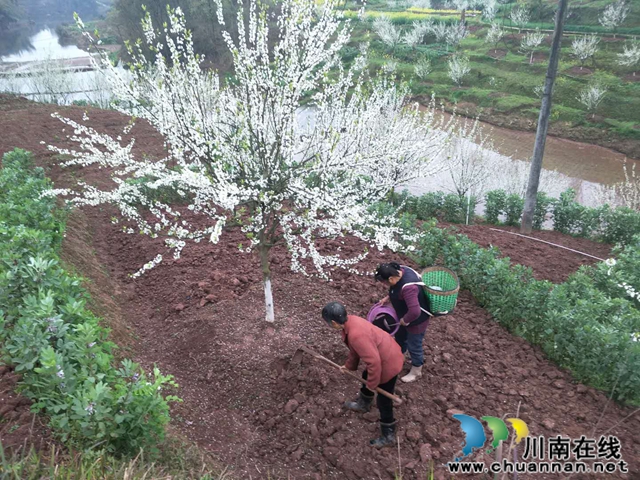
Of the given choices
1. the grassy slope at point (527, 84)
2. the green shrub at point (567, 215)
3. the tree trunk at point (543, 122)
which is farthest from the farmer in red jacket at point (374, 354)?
the grassy slope at point (527, 84)

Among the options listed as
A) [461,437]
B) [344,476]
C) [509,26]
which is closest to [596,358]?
[461,437]

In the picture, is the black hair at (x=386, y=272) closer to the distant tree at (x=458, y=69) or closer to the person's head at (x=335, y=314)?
the person's head at (x=335, y=314)

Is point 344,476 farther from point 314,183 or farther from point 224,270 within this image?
point 224,270

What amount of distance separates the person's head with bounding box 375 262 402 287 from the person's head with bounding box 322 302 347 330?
24.4 inches

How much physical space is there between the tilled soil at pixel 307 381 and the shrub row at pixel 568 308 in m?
0.20

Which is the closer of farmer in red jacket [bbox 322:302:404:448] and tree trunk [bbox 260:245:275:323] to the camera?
A: farmer in red jacket [bbox 322:302:404:448]

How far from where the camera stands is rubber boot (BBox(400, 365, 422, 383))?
13.3 ft

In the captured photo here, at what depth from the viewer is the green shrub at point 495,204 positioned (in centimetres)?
976

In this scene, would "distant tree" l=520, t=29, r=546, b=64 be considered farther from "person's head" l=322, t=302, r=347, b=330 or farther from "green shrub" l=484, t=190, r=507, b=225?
"person's head" l=322, t=302, r=347, b=330

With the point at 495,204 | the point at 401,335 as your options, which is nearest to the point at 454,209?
the point at 495,204

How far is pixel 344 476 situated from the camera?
3232 millimetres

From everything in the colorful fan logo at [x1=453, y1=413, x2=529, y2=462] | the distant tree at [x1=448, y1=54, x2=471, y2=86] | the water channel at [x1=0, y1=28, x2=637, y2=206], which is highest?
the distant tree at [x1=448, y1=54, x2=471, y2=86]

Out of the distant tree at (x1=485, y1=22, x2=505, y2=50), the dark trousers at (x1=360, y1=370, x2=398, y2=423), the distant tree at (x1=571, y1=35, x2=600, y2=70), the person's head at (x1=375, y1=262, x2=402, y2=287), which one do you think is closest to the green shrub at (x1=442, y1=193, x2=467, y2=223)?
the person's head at (x1=375, y1=262, x2=402, y2=287)

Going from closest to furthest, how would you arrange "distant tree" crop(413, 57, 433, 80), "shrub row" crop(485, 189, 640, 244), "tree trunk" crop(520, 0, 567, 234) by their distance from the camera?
"tree trunk" crop(520, 0, 567, 234), "shrub row" crop(485, 189, 640, 244), "distant tree" crop(413, 57, 433, 80)
